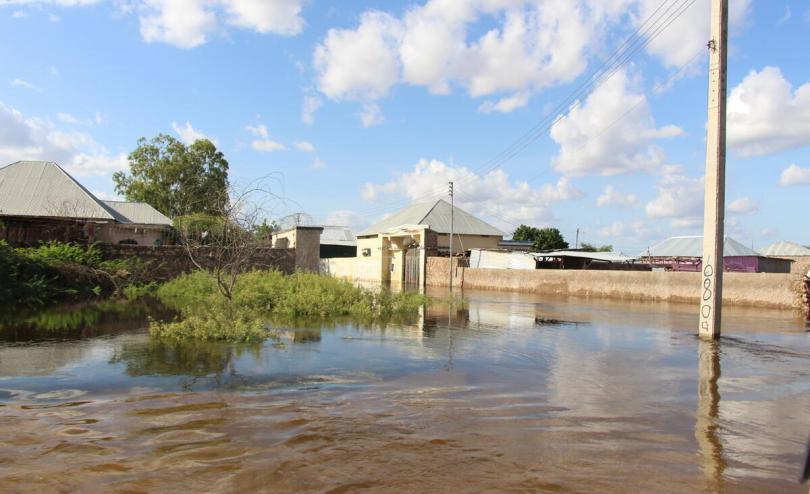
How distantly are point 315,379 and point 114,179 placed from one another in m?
44.1

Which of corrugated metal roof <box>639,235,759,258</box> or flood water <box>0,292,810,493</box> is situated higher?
corrugated metal roof <box>639,235,759,258</box>

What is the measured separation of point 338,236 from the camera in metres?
63.6

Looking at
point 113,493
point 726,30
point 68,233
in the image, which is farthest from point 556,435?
point 68,233

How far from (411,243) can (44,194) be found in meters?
21.2

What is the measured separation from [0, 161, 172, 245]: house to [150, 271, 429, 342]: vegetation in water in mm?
8217

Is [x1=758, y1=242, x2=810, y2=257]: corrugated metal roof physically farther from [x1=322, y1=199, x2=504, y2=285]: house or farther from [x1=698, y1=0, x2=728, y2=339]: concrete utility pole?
[x1=698, y1=0, x2=728, y2=339]: concrete utility pole

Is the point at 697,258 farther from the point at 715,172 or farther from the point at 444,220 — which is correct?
the point at 715,172

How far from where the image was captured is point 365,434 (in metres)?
5.20

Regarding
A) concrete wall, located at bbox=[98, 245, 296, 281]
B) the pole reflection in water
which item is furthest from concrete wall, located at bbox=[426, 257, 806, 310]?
concrete wall, located at bbox=[98, 245, 296, 281]

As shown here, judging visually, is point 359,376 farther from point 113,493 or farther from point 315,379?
point 113,493

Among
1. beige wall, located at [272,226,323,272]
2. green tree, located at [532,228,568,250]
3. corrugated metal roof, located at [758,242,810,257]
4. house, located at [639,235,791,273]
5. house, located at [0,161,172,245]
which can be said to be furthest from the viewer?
green tree, located at [532,228,568,250]

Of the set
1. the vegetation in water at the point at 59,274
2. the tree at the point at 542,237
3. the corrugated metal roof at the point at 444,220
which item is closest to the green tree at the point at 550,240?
the tree at the point at 542,237

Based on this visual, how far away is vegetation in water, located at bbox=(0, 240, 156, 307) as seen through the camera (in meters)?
16.1

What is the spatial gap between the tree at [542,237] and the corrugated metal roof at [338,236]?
56.5 ft
